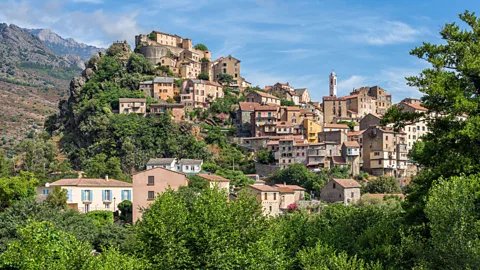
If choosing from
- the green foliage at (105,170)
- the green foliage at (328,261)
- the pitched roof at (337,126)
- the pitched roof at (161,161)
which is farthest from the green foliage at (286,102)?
the green foliage at (328,261)

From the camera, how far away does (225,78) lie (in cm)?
12538

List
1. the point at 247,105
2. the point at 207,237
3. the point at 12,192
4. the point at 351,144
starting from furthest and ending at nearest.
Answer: the point at 247,105
the point at 351,144
the point at 12,192
the point at 207,237

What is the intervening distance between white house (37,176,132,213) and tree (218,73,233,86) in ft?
214

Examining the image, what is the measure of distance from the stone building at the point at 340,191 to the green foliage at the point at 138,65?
54086mm

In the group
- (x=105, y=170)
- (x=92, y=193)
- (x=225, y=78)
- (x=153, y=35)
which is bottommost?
(x=92, y=193)

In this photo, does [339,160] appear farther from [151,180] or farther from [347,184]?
[151,180]

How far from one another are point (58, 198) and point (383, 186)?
4544 centimetres

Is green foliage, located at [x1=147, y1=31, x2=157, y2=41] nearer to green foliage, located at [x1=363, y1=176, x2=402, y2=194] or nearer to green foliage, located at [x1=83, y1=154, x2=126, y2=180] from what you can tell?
green foliage, located at [x1=83, y1=154, x2=126, y2=180]

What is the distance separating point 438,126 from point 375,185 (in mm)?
58348

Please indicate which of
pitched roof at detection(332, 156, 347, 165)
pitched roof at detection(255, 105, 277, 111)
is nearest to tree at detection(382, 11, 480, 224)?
pitched roof at detection(332, 156, 347, 165)

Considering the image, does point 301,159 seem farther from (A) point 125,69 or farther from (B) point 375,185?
(A) point 125,69

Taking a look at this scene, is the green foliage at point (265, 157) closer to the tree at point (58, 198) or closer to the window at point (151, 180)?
the window at point (151, 180)

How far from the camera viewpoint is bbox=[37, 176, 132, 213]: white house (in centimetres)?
5853

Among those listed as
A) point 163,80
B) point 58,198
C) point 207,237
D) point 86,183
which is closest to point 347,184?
point 86,183
